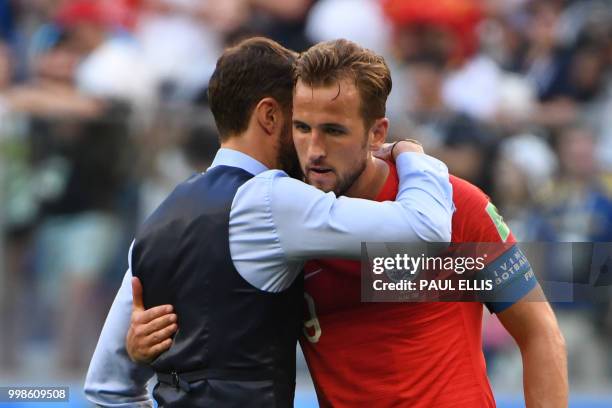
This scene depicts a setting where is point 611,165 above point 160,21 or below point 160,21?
below

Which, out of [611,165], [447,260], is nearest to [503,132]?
[611,165]

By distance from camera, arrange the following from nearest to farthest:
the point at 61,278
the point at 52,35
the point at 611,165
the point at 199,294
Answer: the point at 199,294 → the point at 61,278 → the point at 611,165 → the point at 52,35

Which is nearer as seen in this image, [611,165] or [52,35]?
[611,165]

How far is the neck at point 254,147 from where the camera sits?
3.83 m

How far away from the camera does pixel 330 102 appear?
3684 mm

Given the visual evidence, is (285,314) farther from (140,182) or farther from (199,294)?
(140,182)

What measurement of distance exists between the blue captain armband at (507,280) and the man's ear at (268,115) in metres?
0.82

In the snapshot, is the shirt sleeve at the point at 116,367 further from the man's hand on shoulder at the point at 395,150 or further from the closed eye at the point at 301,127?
the man's hand on shoulder at the point at 395,150

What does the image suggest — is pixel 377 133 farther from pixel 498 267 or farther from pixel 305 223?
pixel 498 267

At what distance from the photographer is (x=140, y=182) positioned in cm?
688

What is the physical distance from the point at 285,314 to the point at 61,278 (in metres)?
3.22

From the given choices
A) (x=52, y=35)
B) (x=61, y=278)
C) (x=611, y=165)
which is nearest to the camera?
(x=61, y=278)

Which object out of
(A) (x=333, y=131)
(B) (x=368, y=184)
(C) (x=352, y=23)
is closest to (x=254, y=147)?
(A) (x=333, y=131)

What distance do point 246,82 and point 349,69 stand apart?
347 millimetres
